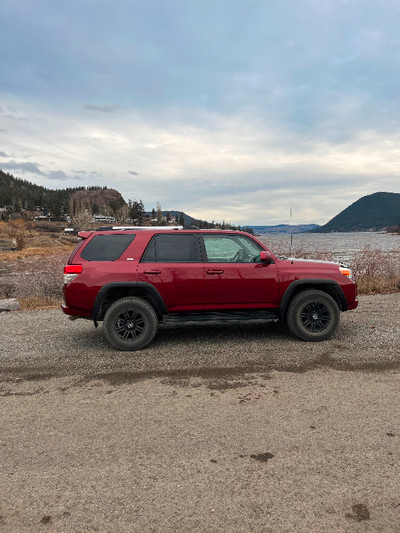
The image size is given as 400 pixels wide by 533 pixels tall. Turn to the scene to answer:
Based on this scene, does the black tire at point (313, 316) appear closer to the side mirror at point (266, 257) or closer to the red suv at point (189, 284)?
the red suv at point (189, 284)

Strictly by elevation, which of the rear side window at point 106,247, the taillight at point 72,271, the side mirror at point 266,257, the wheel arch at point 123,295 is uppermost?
the rear side window at point 106,247

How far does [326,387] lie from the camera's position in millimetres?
4090

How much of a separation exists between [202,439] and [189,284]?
2.86m

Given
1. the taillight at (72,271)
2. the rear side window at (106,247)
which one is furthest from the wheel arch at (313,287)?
the taillight at (72,271)

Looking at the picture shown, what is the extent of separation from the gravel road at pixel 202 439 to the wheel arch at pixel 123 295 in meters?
0.64

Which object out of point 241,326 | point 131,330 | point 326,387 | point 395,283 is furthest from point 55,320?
point 395,283

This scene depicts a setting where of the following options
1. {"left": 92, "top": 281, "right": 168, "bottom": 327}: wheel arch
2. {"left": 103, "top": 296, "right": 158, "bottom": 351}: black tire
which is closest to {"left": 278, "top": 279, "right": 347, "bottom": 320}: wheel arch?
{"left": 92, "top": 281, "right": 168, "bottom": 327}: wheel arch

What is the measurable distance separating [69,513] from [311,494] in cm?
158

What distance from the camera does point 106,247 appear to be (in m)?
5.75

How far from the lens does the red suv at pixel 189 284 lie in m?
5.55

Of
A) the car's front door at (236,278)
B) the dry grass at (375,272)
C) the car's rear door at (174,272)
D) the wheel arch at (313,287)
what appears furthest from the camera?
the dry grass at (375,272)

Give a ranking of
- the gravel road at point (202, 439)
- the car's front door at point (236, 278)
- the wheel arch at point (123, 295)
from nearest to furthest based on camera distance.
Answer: the gravel road at point (202, 439), the wheel arch at point (123, 295), the car's front door at point (236, 278)

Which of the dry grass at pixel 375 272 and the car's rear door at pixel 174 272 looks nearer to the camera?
the car's rear door at pixel 174 272

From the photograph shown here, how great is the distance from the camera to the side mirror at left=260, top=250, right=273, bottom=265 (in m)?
5.73
